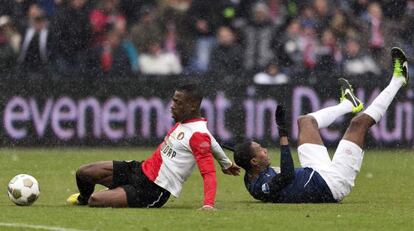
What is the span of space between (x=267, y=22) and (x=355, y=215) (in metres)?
10.8

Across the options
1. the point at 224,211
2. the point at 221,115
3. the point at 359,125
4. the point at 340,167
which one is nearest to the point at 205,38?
the point at 221,115

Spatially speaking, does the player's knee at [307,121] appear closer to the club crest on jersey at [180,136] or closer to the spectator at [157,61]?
the club crest on jersey at [180,136]

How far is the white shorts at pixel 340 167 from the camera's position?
12531 mm

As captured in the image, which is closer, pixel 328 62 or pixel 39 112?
pixel 39 112

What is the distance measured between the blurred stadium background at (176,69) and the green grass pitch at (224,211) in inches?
57.4

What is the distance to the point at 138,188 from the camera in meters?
11.8

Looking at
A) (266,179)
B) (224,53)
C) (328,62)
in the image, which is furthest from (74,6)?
(266,179)

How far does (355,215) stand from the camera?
1123 centimetres

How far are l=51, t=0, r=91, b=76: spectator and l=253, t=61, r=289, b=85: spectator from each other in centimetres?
298

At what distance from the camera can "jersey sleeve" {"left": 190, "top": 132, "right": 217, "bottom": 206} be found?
36.7 ft

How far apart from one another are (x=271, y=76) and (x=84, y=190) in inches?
366

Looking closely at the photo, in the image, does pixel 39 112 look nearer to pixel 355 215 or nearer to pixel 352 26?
pixel 352 26

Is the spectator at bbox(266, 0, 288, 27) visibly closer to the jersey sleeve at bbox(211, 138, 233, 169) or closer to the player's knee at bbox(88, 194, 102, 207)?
the jersey sleeve at bbox(211, 138, 233, 169)

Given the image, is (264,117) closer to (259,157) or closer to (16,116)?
(16,116)
